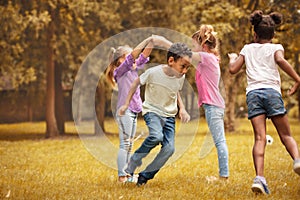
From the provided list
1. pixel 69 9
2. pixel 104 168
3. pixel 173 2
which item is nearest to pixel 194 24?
pixel 173 2

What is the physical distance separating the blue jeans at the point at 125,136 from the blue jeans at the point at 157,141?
0.47 meters

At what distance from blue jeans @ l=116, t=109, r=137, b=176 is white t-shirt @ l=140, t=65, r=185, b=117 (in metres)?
0.57

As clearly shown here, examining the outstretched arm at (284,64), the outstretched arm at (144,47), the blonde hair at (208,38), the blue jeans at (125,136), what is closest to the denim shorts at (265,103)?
the outstretched arm at (284,64)

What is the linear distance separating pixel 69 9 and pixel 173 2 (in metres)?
5.43

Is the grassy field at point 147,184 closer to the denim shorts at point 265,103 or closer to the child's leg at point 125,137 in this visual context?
the child's leg at point 125,137

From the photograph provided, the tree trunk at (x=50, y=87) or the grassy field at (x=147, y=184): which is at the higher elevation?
the grassy field at (x=147, y=184)

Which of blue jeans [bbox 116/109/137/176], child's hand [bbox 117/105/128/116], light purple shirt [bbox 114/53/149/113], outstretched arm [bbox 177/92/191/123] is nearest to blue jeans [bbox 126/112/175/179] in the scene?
outstretched arm [bbox 177/92/191/123]

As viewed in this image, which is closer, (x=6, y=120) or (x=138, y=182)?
(x=138, y=182)

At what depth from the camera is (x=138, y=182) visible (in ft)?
23.5

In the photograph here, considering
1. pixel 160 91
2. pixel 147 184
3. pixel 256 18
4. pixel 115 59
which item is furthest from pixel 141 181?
pixel 256 18

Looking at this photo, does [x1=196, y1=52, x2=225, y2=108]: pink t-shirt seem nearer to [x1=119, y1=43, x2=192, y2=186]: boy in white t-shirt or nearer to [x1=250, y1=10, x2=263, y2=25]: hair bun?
[x1=119, y1=43, x2=192, y2=186]: boy in white t-shirt

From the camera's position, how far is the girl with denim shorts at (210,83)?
7410 millimetres

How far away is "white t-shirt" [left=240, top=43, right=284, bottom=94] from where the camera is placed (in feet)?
21.0

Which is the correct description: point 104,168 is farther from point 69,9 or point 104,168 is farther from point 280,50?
point 69,9
